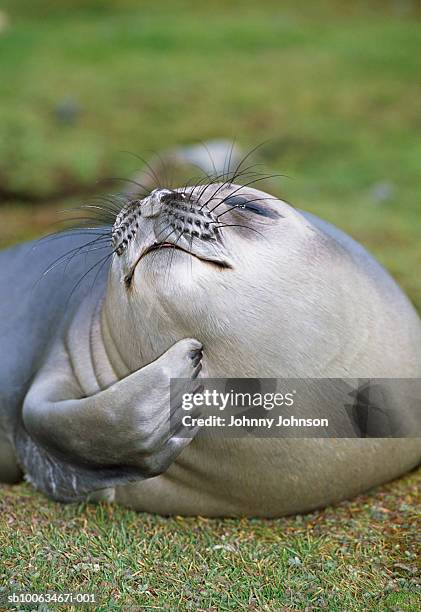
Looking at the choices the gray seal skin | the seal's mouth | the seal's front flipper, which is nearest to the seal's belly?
the gray seal skin

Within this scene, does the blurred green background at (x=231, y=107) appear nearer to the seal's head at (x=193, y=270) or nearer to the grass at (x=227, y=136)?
the grass at (x=227, y=136)

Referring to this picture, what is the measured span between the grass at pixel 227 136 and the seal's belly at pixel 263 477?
3.6 inches

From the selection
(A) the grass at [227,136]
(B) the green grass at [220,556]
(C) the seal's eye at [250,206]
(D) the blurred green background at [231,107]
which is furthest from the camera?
(D) the blurred green background at [231,107]

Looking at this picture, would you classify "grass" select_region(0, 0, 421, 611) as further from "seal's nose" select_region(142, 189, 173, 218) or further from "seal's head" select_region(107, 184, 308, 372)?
"seal's nose" select_region(142, 189, 173, 218)

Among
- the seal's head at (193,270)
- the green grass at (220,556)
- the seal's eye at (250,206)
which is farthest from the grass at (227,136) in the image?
the seal's eye at (250,206)

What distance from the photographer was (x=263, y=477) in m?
3.71

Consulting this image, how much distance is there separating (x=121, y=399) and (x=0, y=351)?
1317 millimetres

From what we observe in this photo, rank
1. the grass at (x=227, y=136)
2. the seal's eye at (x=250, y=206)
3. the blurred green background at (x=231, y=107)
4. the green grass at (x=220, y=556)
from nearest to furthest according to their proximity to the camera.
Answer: the green grass at (x=220, y=556)
the grass at (x=227, y=136)
the seal's eye at (x=250, y=206)
the blurred green background at (x=231, y=107)

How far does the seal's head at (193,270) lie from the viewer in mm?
3299

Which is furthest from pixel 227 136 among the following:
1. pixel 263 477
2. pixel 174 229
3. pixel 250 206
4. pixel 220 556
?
pixel 220 556

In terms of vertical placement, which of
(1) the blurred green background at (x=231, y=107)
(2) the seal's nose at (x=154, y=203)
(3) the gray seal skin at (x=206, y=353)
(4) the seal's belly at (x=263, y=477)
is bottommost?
(4) the seal's belly at (x=263, y=477)

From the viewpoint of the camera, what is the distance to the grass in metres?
3.40

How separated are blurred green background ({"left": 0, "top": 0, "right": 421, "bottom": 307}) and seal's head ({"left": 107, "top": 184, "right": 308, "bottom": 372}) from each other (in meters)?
3.45

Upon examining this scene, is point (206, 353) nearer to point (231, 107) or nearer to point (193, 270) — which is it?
point (193, 270)
